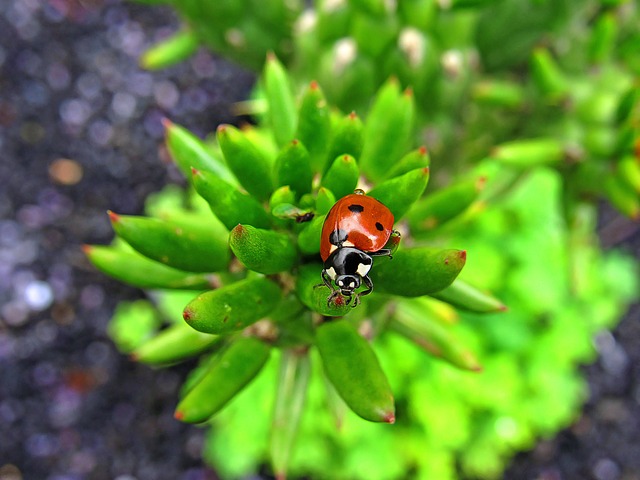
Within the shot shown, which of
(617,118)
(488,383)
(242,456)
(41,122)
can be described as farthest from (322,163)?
(41,122)

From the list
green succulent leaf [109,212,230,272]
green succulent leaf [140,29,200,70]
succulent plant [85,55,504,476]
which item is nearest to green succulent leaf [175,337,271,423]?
succulent plant [85,55,504,476]

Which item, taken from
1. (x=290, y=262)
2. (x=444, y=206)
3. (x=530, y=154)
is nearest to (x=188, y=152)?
(x=290, y=262)

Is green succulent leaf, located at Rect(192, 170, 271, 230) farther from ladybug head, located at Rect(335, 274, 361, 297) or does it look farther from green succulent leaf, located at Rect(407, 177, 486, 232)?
green succulent leaf, located at Rect(407, 177, 486, 232)

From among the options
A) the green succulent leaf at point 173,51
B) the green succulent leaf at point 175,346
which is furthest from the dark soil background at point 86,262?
the green succulent leaf at point 175,346

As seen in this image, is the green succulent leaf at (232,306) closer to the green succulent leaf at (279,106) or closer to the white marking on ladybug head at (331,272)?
the white marking on ladybug head at (331,272)

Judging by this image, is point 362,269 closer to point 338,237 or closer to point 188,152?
point 338,237

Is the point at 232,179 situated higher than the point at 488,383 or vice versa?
the point at 232,179

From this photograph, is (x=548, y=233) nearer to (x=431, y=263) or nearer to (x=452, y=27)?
(x=452, y=27)
